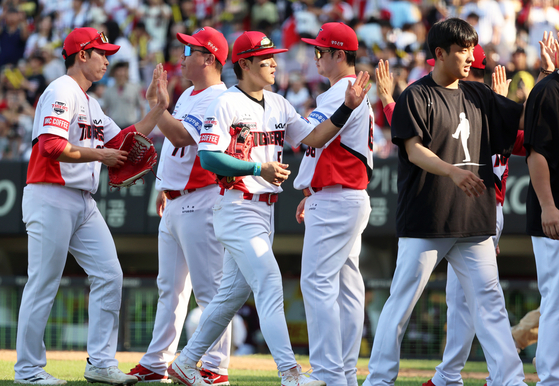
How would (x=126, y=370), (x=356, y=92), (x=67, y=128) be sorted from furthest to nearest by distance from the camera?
(x=126, y=370) < (x=67, y=128) < (x=356, y=92)

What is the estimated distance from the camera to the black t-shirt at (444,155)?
150 inches

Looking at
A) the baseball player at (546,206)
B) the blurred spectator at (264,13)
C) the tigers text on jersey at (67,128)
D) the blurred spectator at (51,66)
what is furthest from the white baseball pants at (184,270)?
the blurred spectator at (51,66)

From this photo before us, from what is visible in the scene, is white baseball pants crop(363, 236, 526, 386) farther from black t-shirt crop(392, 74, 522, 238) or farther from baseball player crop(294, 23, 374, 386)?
baseball player crop(294, 23, 374, 386)

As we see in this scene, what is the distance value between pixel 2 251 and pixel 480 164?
10.1m

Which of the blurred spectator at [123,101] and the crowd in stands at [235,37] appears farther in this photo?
the blurred spectator at [123,101]

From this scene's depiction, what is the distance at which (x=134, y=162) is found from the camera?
480 centimetres

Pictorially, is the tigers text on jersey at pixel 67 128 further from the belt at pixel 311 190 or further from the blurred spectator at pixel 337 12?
the blurred spectator at pixel 337 12

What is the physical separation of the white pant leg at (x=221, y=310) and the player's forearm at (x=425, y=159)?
1330 millimetres

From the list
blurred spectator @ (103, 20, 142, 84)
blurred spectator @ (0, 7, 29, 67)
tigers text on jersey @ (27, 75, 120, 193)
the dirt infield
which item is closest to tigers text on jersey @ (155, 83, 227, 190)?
tigers text on jersey @ (27, 75, 120, 193)

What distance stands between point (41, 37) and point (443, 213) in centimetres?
1281

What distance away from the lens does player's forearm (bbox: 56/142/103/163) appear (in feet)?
14.4

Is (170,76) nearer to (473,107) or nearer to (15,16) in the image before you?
(15,16)

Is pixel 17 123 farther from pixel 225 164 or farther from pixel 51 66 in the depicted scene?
pixel 225 164

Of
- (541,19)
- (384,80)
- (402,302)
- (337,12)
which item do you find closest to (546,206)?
(402,302)
